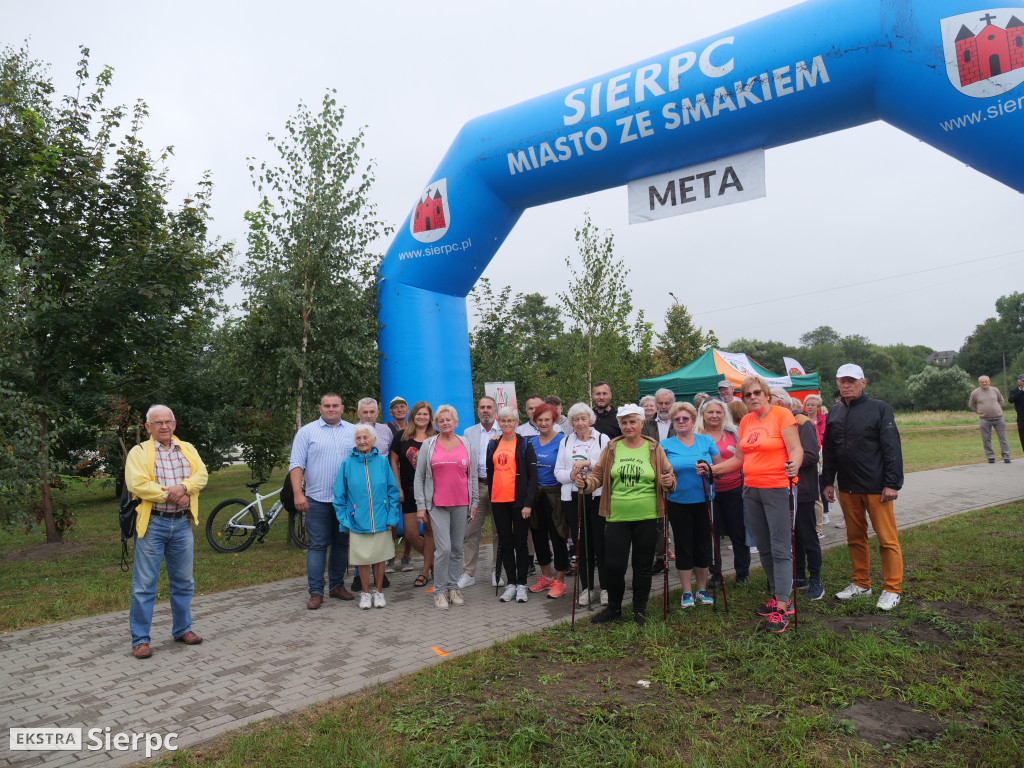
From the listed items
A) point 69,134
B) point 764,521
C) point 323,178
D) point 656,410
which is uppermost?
point 69,134

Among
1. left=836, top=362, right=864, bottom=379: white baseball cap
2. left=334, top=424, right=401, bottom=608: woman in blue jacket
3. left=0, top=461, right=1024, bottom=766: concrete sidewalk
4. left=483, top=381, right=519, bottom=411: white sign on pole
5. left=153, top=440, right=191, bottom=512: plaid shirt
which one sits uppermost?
left=483, top=381, right=519, bottom=411: white sign on pole

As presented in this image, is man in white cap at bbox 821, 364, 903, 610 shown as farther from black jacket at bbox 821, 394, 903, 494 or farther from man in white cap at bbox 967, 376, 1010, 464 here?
man in white cap at bbox 967, 376, 1010, 464

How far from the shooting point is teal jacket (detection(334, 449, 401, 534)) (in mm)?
6266

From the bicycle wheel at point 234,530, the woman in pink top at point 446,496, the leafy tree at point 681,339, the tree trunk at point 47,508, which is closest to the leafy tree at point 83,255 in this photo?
the tree trunk at point 47,508

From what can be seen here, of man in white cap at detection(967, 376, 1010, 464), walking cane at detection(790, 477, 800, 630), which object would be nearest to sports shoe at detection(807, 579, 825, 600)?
walking cane at detection(790, 477, 800, 630)

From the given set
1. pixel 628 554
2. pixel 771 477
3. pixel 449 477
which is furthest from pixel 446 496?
pixel 771 477

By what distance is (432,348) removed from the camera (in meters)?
9.16

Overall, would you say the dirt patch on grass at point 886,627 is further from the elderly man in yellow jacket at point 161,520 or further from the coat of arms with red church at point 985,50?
the elderly man in yellow jacket at point 161,520

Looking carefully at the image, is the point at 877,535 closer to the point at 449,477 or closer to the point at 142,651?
the point at 449,477

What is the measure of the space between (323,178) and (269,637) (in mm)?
6444

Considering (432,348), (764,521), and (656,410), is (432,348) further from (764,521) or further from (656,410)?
(764,521)

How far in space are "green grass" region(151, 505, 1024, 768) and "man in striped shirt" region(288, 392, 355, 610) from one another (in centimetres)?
230

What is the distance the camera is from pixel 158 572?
5.27m

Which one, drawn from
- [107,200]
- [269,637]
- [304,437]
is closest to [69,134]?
[107,200]
